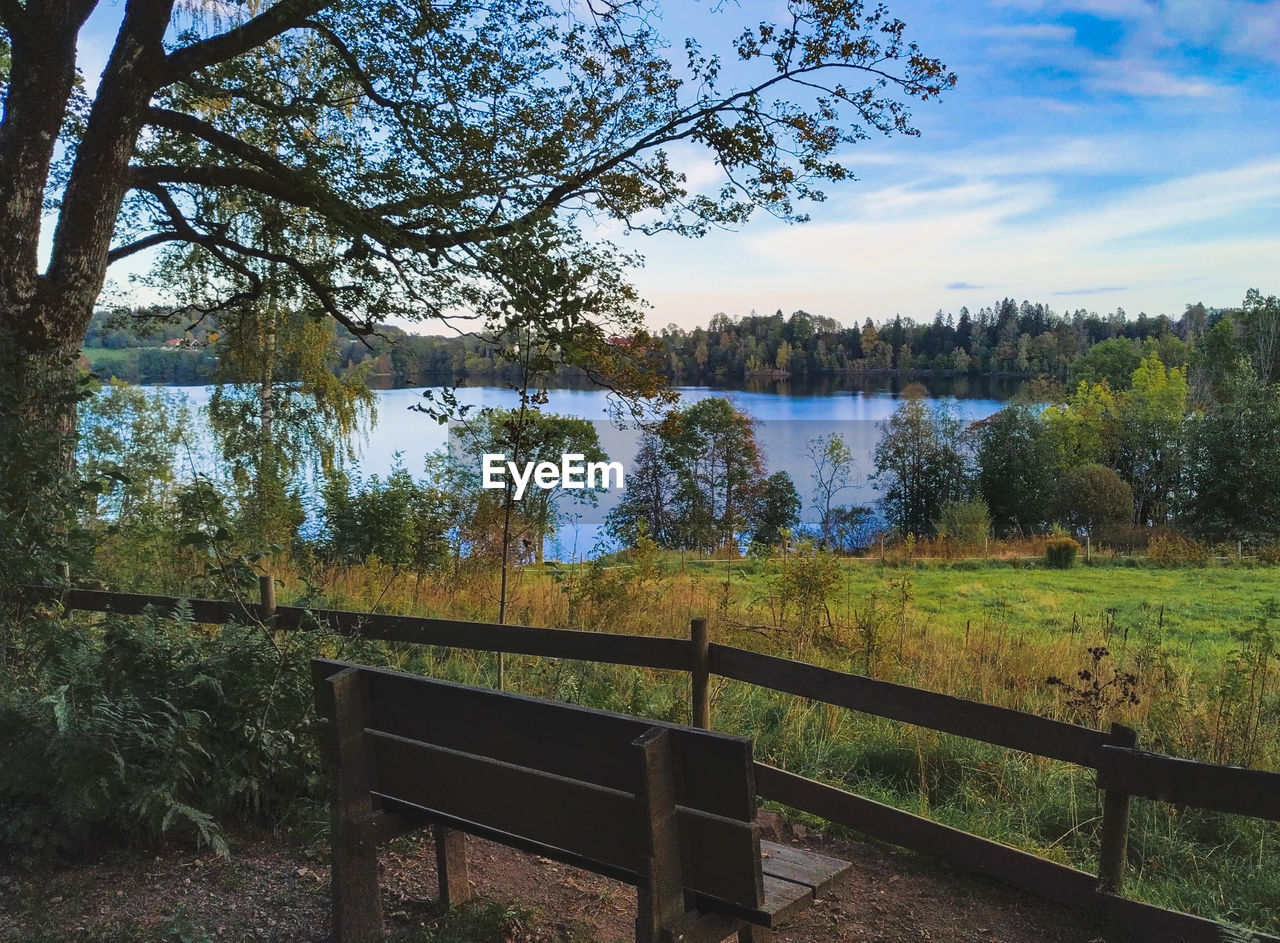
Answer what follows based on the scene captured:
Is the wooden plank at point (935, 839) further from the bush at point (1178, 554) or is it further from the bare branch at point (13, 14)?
the bush at point (1178, 554)

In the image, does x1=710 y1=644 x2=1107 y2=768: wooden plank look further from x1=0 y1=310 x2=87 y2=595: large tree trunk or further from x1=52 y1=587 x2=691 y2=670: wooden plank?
x1=0 y1=310 x2=87 y2=595: large tree trunk

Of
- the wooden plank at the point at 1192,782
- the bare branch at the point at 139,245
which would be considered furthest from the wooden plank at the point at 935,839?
the bare branch at the point at 139,245

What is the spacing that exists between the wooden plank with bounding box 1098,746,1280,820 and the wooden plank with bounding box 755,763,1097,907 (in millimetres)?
515

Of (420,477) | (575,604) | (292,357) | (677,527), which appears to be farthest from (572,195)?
(677,527)

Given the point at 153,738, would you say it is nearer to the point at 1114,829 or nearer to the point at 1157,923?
the point at 1114,829

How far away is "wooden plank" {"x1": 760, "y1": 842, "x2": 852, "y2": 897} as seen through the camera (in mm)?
3006

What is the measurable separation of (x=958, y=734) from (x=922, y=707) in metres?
0.18

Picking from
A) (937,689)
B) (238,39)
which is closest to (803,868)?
(937,689)

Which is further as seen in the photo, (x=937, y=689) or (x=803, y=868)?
(x=937, y=689)

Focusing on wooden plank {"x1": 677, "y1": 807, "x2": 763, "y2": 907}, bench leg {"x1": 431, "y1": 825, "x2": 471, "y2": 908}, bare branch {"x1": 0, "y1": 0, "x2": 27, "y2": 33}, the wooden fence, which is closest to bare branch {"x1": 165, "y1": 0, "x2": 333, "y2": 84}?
bare branch {"x1": 0, "y1": 0, "x2": 27, "y2": 33}

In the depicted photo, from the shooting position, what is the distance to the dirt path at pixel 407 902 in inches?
143

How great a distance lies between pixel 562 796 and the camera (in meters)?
2.82

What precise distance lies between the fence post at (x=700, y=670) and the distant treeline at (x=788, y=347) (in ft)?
11.9

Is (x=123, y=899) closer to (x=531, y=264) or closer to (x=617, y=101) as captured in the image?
(x=531, y=264)
